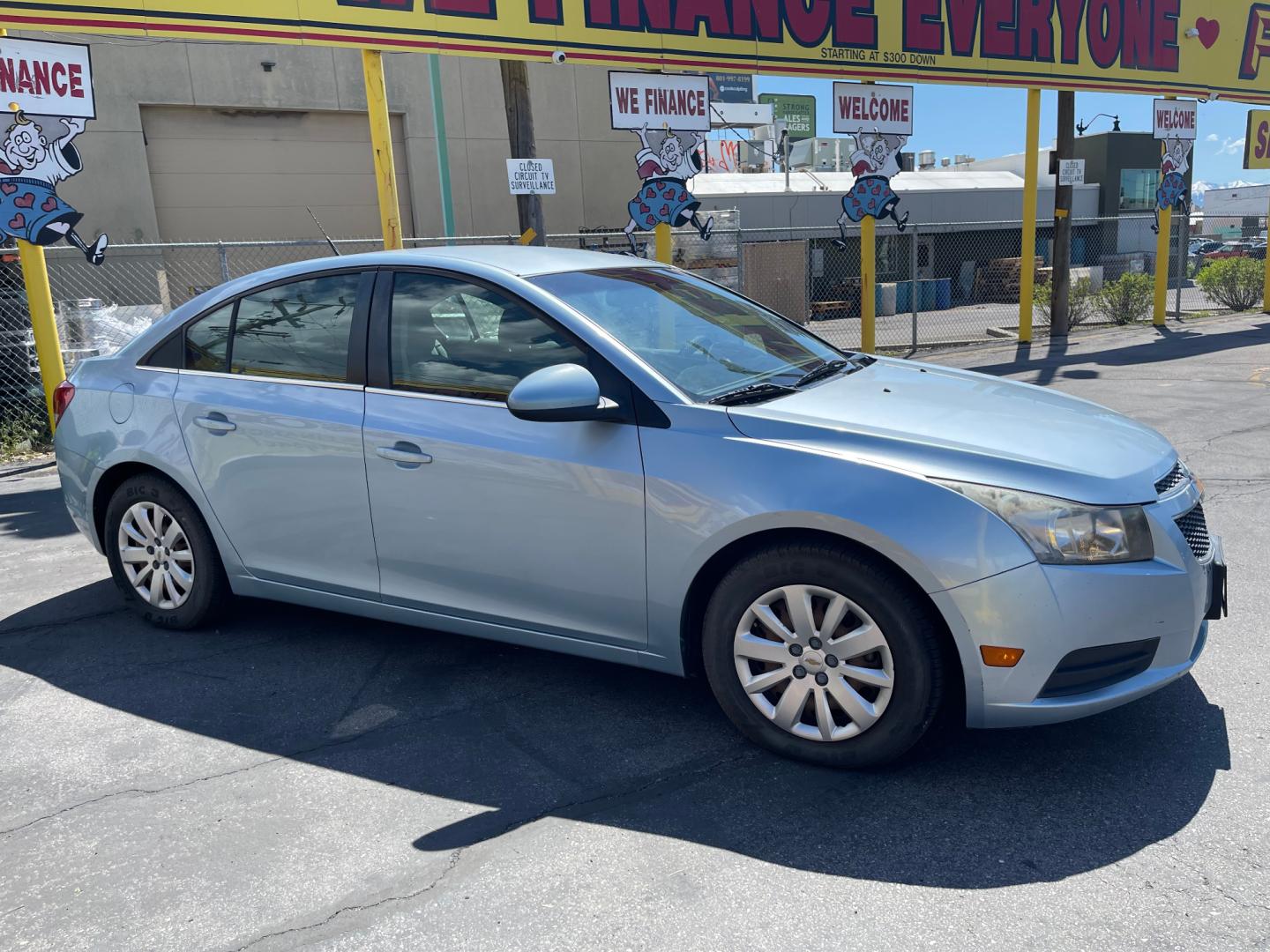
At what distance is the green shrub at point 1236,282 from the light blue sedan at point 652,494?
20050 millimetres

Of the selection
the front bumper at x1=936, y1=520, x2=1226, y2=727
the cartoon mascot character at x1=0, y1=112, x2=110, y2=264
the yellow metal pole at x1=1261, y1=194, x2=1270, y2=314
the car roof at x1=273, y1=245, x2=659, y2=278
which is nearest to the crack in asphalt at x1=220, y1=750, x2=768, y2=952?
the front bumper at x1=936, y1=520, x2=1226, y2=727

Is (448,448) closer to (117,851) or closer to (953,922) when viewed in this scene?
(117,851)

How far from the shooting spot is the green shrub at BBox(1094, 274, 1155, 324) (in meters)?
19.0

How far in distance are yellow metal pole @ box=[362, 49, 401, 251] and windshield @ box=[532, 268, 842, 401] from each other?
633 centimetres

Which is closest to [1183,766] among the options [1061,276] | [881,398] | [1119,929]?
[1119,929]

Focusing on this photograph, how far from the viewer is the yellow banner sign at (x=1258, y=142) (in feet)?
62.7

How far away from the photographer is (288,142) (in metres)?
21.3

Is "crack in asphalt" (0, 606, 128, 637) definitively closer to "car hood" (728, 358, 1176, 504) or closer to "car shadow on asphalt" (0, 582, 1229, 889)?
"car shadow on asphalt" (0, 582, 1229, 889)

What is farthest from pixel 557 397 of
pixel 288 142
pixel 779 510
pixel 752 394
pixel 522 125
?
pixel 288 142

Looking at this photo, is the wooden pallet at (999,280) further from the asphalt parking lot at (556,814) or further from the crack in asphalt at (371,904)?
the crack in asphalt at (371,904)

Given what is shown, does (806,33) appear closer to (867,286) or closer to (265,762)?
(867,286)

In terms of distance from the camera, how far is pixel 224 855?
3033mm

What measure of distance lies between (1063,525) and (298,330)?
10.1 ft

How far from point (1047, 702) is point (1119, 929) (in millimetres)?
683
